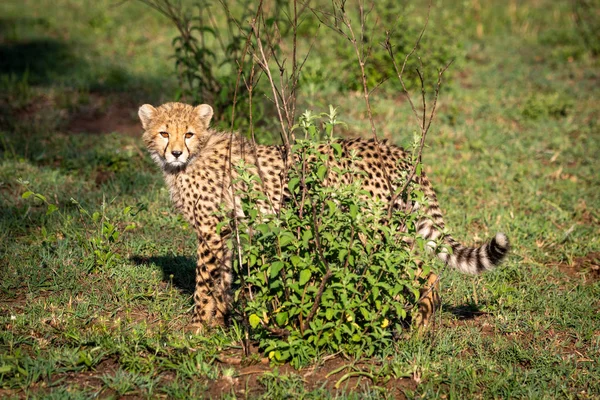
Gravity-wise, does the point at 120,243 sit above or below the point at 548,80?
below

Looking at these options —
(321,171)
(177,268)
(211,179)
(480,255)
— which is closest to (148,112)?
(211,179)

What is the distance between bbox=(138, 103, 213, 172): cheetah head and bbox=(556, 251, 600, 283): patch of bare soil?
2.83 meters

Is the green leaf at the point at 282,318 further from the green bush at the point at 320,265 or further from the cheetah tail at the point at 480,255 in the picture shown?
the cheetah tail at the point at 480,255

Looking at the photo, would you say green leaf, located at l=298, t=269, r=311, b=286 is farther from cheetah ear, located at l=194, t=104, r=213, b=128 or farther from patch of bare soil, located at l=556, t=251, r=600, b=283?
patch of bare soil, located at l=556, t=251, r=600, b=283

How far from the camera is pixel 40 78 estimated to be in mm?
8836

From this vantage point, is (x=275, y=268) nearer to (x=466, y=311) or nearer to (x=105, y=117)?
(x=466, y=311)

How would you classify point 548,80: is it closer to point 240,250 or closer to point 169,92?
point 169,92

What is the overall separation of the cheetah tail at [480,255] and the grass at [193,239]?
1.10 feet

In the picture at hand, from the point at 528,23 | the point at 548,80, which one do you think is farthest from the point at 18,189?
the point at 528,23

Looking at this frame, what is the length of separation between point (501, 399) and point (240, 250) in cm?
153

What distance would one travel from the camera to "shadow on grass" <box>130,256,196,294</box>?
15.5 feet

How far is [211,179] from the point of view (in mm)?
4363

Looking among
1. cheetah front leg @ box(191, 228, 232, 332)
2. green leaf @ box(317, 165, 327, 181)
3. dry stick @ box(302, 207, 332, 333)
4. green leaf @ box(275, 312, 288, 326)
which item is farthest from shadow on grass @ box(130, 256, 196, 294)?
green leaf @ box(317, 165, 327, 181)

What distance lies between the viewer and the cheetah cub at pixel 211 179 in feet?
13.7
